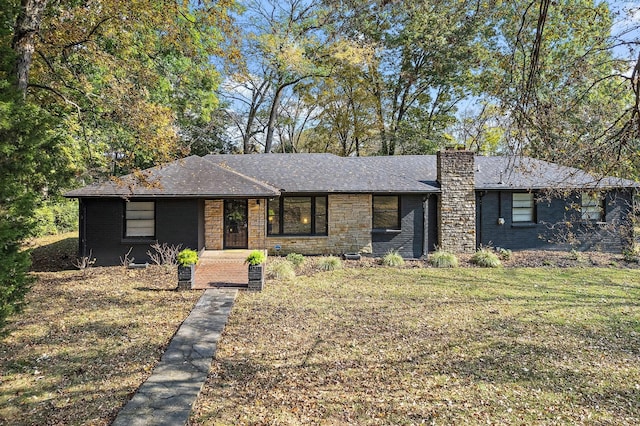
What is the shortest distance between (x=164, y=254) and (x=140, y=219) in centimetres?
165

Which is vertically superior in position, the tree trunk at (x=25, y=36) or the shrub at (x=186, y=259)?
the tree trunk at (x=25, y=36)

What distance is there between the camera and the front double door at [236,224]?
13578mm

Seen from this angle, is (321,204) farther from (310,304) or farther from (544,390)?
(544,390)

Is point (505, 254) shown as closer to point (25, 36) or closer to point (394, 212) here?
point (394, 212)

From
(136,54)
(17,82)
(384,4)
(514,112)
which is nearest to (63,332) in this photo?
(17,82)

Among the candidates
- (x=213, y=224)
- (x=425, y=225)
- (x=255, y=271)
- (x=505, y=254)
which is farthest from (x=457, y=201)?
(x=213, y=224)

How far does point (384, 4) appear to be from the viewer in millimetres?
4141

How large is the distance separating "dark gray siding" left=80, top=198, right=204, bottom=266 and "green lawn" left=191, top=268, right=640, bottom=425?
4.53 metres

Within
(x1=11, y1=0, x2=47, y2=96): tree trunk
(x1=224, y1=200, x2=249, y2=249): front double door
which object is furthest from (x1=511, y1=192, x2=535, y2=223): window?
(x1=11, y1=0, x2=47, y2=96): tree trunk

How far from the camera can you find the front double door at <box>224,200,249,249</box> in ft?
44.5

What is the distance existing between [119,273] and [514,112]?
10.9 metres

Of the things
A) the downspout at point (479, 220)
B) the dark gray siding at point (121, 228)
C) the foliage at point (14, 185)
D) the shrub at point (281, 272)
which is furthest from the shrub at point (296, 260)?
the foliage at point (14, 185)

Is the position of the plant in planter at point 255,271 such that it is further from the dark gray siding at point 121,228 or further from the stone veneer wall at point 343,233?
the stone veneer wall at point 343,233

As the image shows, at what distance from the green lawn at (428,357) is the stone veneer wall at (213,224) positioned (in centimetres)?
530
